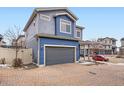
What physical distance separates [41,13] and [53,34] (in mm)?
2577

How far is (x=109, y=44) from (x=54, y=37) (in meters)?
39.7

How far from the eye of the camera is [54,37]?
15.6 meters

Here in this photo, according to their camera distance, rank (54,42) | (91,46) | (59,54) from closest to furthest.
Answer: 1. (54,42)
2. (59,54)
3. (91,46)

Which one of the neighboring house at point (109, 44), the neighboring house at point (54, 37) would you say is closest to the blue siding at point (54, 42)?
the neighboring house at point (54, 37)

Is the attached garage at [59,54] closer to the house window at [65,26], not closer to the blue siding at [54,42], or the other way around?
the blue siding at [54,42]

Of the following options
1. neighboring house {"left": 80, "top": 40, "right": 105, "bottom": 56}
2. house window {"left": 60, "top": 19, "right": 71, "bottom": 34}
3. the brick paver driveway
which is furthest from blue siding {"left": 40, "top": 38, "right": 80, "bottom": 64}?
neighboring house {"left": 80, "top": 40, "right": 105, "bottom": 56}

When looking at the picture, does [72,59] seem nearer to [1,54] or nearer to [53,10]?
[53,10]

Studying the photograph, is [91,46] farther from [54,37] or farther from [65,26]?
[54,37]

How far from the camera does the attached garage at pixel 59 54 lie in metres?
15.2

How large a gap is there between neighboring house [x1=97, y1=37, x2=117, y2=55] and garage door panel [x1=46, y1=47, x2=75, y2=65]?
32232mm

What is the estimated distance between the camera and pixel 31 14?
1653 centimetres

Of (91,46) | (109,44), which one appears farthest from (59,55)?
(109,44)

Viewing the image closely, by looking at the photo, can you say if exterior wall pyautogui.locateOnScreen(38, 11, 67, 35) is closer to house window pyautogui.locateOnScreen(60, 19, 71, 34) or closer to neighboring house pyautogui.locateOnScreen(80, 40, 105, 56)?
house window pyautogui.locateOnScreen(60, 19, 71, 34)
